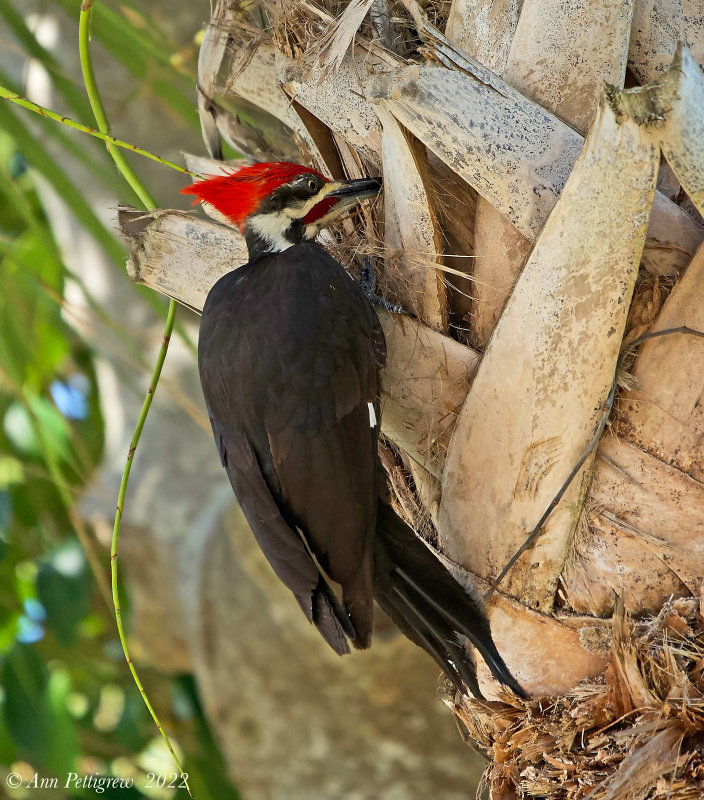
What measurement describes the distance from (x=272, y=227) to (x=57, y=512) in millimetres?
1921

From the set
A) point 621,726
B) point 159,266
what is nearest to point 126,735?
point 159,266

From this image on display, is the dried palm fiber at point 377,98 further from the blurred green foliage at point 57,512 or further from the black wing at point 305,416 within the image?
the blurred green foliage at point 57,512

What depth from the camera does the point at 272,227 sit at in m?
1.72

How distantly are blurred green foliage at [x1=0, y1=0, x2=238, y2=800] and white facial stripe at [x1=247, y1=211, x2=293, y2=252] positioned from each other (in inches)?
9.6

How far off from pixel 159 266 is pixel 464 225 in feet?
1.96

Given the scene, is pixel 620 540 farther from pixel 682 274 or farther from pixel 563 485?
pixel 682 274

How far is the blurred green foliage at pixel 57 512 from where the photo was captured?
5.46 feet

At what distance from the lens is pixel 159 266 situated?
1.60 meters

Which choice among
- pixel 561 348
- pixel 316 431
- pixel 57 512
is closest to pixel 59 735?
pixel 57 512

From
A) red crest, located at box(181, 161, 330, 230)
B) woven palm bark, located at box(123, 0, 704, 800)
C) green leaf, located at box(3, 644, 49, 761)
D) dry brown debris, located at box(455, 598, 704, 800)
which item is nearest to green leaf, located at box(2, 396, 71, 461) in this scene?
green leaf, located at box(3, 644, 49, 761)

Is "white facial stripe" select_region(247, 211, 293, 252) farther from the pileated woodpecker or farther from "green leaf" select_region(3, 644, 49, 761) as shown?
"green leaf" select_region(3, 644, 49, 761)

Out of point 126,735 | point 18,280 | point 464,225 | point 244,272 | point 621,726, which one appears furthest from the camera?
point 126,735

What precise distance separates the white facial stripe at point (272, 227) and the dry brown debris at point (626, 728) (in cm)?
97

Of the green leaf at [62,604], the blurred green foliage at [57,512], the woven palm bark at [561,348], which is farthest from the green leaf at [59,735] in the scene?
the woven palm bark at [561,348]
